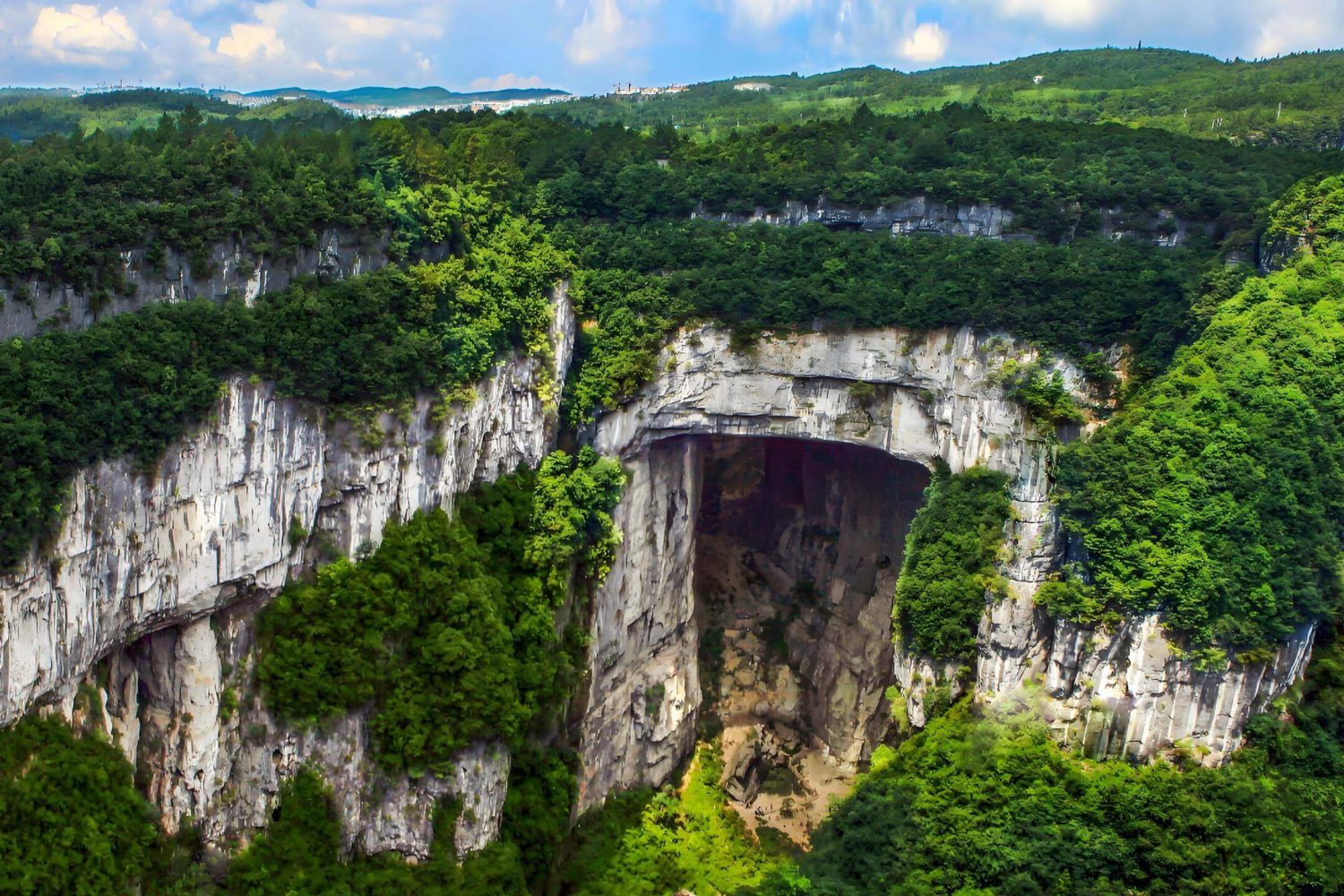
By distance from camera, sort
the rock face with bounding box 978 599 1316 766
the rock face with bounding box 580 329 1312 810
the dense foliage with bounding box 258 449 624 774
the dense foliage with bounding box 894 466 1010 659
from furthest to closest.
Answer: the dense foliage with bounding box 894 466 1010 659 → the rock face with bounding box 580 329 1312 810 → the rock face with bounding box 978 599 1316 766 → the dense foliage with bounding box 258 449 624 774

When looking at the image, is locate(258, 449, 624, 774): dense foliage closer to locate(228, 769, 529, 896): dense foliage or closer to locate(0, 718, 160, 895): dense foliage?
locate(228, 769, 529, 896): dense foliage

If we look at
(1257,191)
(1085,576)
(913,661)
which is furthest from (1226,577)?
(1257,191)

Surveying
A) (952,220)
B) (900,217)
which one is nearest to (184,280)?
(900,217)

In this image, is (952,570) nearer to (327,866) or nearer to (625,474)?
(625,474)

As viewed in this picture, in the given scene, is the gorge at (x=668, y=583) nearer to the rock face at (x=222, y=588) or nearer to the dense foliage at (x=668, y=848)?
the rock face at (x=222, y=588)

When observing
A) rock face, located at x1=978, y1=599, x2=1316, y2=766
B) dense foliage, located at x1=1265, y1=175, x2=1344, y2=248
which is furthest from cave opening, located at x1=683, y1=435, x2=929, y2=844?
dense foliage, located at x1=1265, y1=175, x2=1344, y2=248

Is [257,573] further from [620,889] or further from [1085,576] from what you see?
[1085,576]
